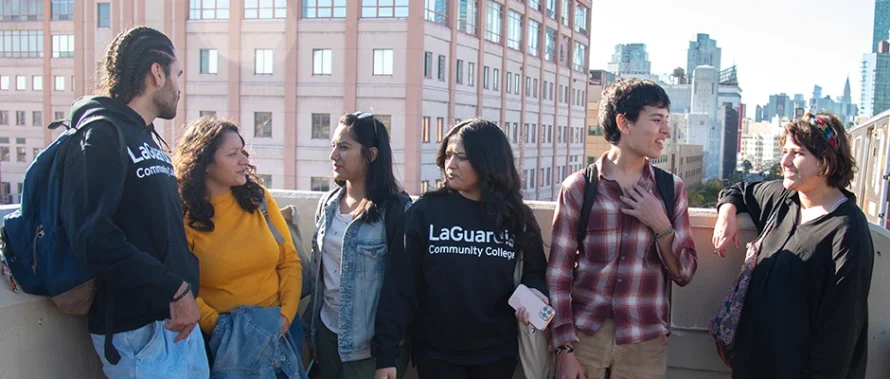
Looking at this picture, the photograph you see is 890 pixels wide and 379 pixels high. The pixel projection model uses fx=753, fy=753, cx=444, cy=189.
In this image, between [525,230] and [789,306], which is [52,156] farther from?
[789,306]

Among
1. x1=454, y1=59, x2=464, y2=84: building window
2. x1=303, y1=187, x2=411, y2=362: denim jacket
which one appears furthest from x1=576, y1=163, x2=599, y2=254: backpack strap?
x1=454, y1=59, x2=464, y2=84: building window

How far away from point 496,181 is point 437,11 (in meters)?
34.6

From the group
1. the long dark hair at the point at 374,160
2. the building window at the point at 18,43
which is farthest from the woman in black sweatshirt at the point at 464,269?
the building window at the point at 18,43

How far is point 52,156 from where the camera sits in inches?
114

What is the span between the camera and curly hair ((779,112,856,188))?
125 inches

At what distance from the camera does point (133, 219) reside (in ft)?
9.70

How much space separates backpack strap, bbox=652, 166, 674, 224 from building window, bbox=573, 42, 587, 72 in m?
52.1

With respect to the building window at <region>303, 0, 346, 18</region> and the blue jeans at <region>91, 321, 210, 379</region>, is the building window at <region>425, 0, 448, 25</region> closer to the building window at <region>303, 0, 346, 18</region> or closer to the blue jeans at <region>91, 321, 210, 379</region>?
the building window at <region>303, 0, 346, 18</region>

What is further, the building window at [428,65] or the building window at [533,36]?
the building window at [533,36]

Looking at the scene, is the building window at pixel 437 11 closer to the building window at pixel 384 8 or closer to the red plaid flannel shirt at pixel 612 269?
the building window at pixel 384 8

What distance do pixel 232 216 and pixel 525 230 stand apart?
138 cm

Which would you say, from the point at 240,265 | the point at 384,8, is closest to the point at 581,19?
the point at 384,8

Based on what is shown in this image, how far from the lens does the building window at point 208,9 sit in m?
36.7

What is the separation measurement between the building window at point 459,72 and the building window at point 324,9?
252 inches
